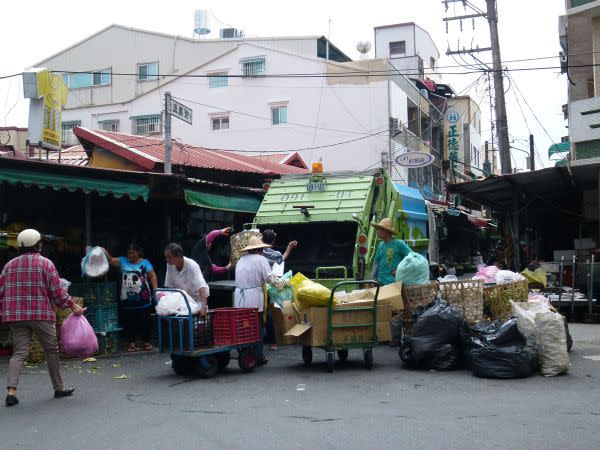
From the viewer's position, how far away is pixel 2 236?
32.4ft

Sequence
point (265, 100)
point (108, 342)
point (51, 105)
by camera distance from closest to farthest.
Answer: point (108, 342), point (51, 105), point (265, 100)

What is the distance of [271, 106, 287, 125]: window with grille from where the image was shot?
3262 cm

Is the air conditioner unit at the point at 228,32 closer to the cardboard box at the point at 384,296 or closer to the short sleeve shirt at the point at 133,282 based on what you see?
the short sleeve shirt at the point at 133,282

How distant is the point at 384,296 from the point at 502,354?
1578 mm

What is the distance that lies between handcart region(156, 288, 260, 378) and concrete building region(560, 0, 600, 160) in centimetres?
1077

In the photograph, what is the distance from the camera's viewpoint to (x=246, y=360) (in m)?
8.49

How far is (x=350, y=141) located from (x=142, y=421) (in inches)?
1039

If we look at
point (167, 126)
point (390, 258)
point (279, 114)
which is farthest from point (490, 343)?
point (279, 114)

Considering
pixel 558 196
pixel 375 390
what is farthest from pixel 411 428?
pixel 558 196

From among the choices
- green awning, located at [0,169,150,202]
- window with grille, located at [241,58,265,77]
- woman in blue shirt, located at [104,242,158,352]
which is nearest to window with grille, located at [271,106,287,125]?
window with grille, located at [241,58,265,77]

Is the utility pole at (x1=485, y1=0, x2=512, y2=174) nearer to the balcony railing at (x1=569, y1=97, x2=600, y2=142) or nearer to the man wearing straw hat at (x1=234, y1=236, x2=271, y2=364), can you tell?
the balcony railing at (x1=569, y1=97, x2=600, y2=142)

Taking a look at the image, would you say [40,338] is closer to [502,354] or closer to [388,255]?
[388,255]

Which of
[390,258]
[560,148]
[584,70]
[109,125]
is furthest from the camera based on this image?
[109,125]

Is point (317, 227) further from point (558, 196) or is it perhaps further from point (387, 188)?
point (558, 196)
